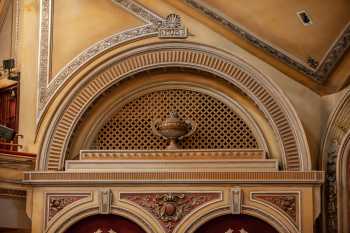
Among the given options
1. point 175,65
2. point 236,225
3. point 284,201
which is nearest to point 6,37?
point 175,65

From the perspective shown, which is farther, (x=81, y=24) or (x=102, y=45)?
(x=81, y=24)

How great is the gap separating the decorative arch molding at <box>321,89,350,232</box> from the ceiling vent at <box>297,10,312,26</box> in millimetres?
942

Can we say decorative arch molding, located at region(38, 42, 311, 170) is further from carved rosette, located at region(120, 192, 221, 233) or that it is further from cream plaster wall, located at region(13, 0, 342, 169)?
carved rosette, located at region(120, 192, 221, 233)

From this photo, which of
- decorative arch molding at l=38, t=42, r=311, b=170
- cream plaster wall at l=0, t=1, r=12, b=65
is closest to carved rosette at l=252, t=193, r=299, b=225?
decorative arch molding at l=38, t=42, r=311, b=170

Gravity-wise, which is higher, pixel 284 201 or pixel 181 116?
pixel 181 116

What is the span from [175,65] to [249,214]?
81.6 inches

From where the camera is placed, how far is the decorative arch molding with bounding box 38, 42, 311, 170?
34.0ft

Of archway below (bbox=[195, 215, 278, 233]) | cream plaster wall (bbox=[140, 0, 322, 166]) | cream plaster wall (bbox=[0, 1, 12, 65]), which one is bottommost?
archway below (bbox=[195, 215, 278, 233])

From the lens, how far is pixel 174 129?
10.5m

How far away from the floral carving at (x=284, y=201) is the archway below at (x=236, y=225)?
0.26 meters

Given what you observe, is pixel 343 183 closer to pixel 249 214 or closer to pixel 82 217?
pixel 249 214

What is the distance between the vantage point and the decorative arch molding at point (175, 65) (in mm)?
10367

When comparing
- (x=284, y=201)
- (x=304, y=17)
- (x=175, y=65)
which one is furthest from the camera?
(x=175, y=65)

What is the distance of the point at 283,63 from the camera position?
10586 millimetres
